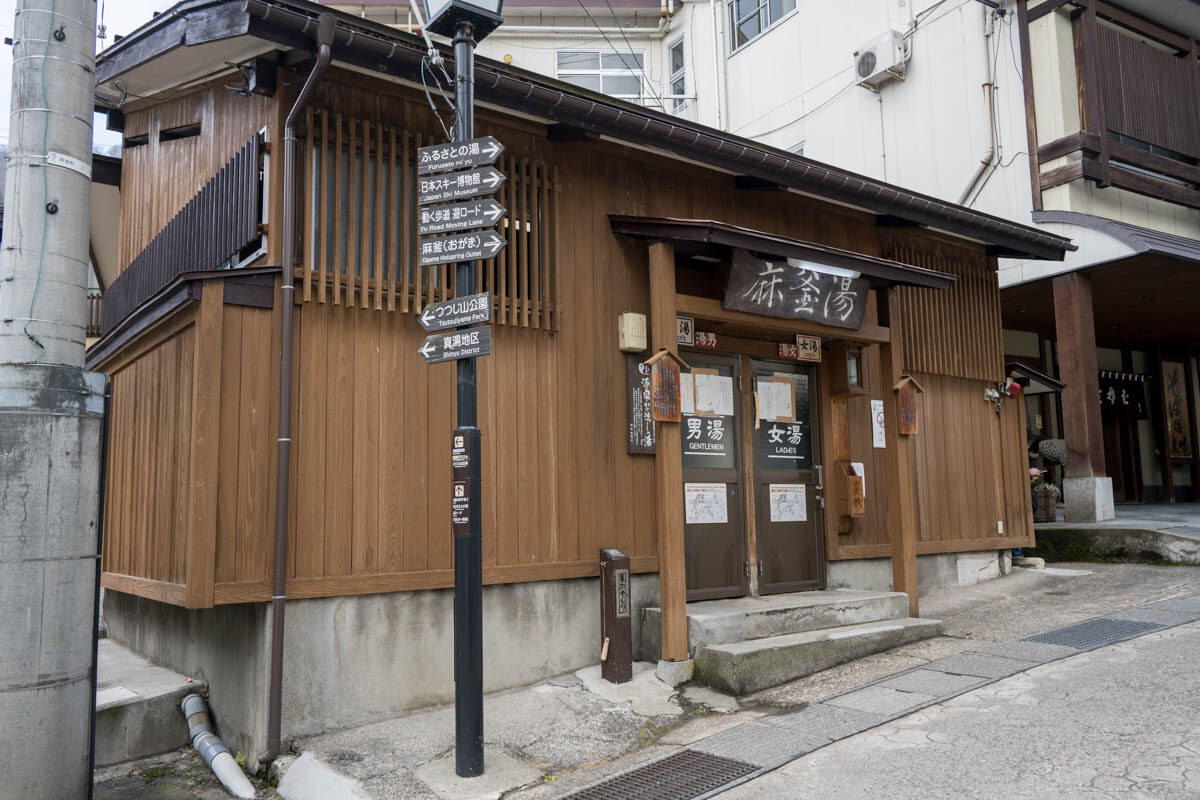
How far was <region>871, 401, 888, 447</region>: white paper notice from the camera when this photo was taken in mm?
9523

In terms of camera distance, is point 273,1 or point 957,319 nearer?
point 273,1

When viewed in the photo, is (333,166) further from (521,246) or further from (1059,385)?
(1059,385)

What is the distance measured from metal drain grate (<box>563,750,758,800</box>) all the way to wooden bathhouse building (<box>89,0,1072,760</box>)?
1.59m

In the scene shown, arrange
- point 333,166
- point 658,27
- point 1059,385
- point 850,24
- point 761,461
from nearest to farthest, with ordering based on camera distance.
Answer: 1. point 333,166
2. point 761,461
3. point 1059,385
4. point 850,24
5. point 658,27

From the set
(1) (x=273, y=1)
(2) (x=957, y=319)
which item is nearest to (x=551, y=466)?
(1) (x=273, y=1)

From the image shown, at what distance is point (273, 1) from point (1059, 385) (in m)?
A: 11.3

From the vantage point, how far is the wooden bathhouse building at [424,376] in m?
5.87

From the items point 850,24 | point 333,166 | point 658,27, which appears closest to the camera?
point 333,166

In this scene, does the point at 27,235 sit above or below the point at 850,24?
below

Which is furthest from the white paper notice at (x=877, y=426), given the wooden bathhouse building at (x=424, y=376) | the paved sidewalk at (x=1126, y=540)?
the paved sidewalk at (x=1126, y=540)

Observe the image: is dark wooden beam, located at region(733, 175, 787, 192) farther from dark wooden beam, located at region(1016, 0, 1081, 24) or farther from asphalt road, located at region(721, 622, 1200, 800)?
dark wooden beam, located at region(1016, 0, 1081, 24)

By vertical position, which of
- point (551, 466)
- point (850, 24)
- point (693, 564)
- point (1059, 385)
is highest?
point (850, 24)

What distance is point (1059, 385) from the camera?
1248cm

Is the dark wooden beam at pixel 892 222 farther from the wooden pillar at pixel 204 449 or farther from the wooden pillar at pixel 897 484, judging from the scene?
the wooden pillar at pixel 204 449
